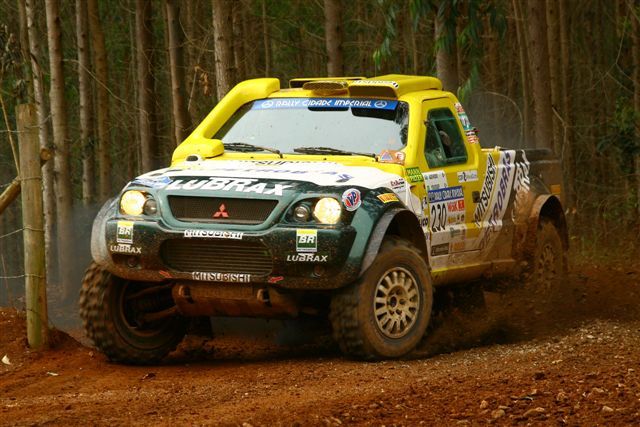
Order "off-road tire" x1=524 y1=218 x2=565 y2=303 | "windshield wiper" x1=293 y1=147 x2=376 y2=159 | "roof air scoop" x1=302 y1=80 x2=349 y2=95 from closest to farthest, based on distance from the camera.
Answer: "windshield wiper" x1=293 y1=147 x2=376 y2=159, "roof air scoop" x1=302 y1=80 x2=349 y2=95, "off-road tire" x1=524 y1=218 x2=565 y2=303

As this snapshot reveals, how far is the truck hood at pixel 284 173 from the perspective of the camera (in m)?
8.73

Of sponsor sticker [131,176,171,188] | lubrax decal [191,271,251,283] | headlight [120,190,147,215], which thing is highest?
sponsor sticker [131,176,171,188]

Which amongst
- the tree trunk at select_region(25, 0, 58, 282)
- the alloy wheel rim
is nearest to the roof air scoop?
the alloy wheel rim

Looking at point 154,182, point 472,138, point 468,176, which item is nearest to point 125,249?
point 154,182

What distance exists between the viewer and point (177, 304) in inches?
348

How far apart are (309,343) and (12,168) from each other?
30914 millimetres

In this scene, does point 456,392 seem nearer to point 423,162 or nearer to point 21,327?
point 423,162

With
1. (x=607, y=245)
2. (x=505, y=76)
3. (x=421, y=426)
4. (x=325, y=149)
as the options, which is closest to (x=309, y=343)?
(x=325, y=149)

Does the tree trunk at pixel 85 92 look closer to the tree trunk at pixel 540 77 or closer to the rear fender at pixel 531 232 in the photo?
the tree trunk at pixel 540 77

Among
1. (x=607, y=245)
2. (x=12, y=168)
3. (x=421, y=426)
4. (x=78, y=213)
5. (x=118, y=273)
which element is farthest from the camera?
(x=12, y=168)

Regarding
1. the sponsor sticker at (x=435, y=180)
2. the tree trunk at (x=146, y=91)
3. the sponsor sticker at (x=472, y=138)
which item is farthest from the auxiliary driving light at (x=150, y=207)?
the tree trunk at (x=146, y=91)

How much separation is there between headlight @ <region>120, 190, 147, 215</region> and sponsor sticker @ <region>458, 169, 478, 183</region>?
9.17 feet

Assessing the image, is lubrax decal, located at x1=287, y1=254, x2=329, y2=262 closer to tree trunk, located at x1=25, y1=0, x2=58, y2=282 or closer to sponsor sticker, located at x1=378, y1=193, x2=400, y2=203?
sponsor sticker, located at x1=378, y1=193, x2=400, y2=203

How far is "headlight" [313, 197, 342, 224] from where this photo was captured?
841 centimetres
